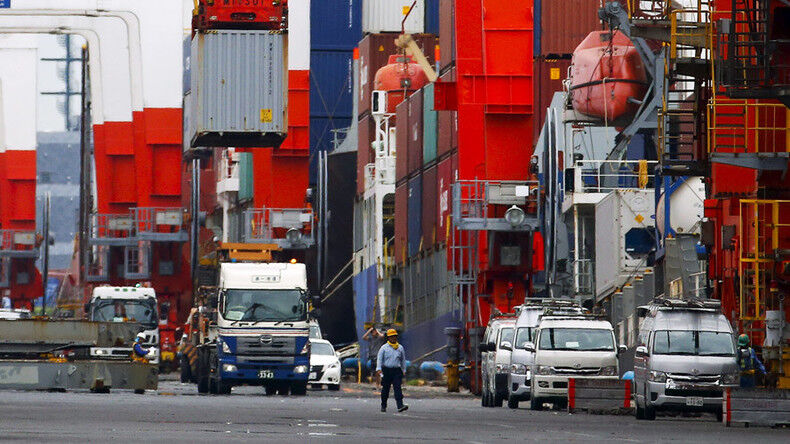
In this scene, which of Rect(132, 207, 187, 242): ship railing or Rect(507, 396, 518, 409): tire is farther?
Rect(132, 207, 187, 242): ship railing

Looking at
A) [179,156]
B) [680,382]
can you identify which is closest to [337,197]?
[179,156]

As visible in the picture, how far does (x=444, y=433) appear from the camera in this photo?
22.5 metres

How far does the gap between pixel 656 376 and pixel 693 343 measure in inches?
37.8

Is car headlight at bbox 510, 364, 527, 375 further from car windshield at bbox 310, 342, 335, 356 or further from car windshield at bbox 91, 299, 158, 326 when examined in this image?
car windshield at bbox 91, 299, 158, 326

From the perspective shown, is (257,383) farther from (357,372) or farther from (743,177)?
(357,372)

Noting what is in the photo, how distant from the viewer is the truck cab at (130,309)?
5131 centimetres

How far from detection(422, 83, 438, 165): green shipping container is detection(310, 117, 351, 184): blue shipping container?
55.4 feet

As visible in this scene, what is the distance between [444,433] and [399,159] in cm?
4698

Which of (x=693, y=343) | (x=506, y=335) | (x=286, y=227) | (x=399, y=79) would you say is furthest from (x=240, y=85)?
(x=693, y=343)

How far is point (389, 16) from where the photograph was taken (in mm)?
79812

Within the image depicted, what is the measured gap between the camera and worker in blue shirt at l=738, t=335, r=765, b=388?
3084 centimetres

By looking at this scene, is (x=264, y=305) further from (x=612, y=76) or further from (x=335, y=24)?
(x=335, y=24)

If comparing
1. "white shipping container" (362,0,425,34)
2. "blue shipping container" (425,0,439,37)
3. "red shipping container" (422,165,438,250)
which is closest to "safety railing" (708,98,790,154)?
"red shipping container" (422,165,438,250)

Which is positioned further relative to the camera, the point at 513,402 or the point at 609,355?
the point at 513,402
